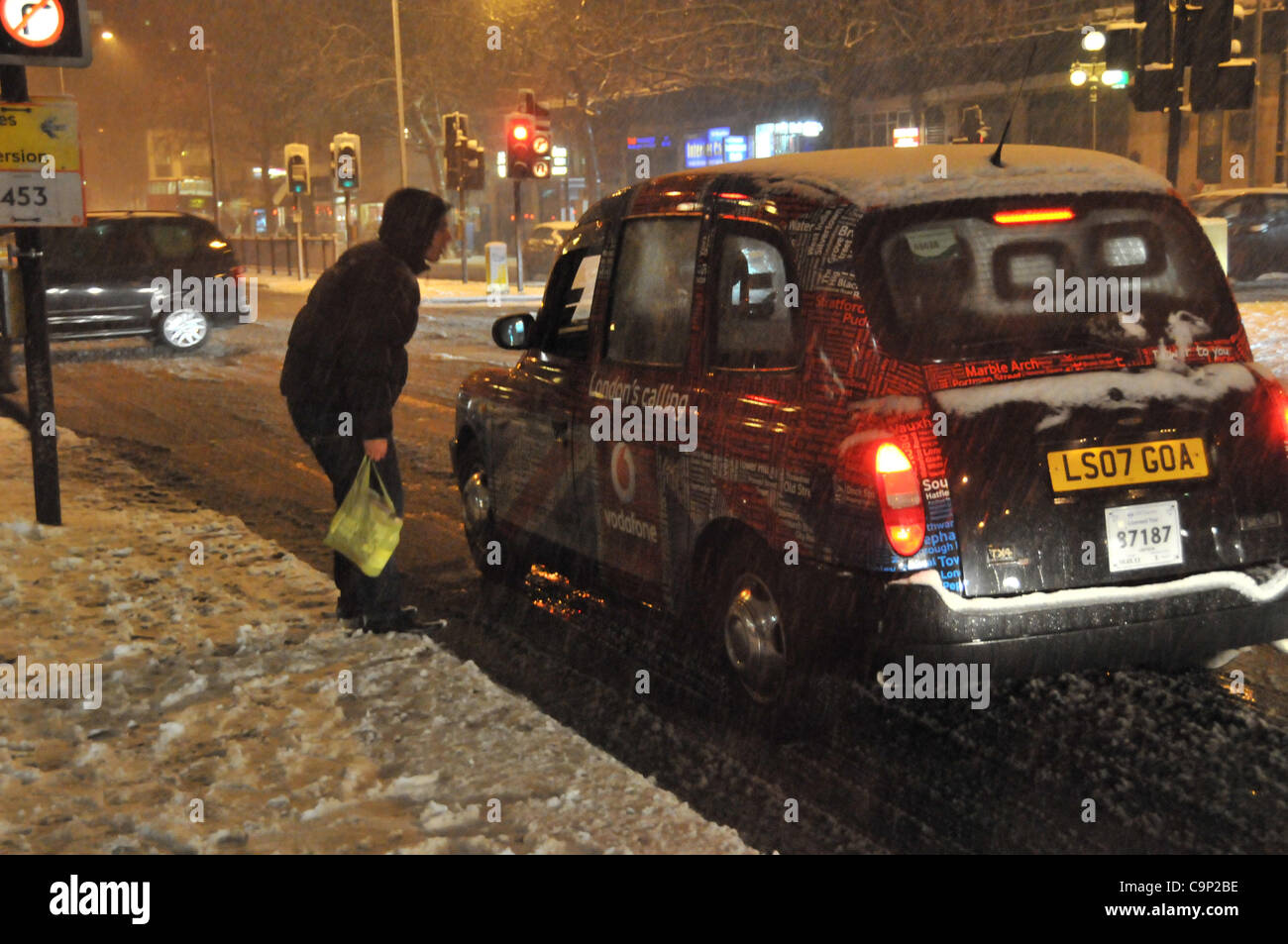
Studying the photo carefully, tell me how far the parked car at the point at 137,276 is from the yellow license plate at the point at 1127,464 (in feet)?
57.3

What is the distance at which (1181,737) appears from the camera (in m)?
4.71

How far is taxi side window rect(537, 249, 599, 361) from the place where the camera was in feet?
21.1

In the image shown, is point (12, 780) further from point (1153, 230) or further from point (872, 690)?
point (1153, 230)

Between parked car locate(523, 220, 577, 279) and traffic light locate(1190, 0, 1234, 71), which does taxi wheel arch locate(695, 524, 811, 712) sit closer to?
traffic light locate(1190, 0, 1234, 71)

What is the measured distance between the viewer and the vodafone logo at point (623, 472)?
216 inches

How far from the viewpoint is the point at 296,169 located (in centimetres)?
3831

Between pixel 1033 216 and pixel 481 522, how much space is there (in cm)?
357

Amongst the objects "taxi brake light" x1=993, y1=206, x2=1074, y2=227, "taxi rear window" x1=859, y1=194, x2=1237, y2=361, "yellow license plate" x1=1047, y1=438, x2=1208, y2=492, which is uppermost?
"taxi brake light" x1=993, y1=206, x2=1074, y2=227

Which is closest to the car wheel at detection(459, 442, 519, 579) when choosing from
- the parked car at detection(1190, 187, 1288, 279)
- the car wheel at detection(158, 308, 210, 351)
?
the car wheel at detection(158, 308, 210, 351)

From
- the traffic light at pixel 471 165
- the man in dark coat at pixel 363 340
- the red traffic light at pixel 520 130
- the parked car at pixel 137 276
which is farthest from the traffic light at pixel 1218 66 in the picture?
the traffic light at pixel 471 165

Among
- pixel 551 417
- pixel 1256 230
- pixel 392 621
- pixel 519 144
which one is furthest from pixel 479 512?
pixel 1256 230

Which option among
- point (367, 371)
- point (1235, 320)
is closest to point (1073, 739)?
point (1235, 320)

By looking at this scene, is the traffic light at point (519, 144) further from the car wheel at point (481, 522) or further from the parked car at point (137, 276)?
the car wheel at point (481, 522)

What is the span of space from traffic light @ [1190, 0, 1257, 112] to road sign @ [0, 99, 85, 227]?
837cm
